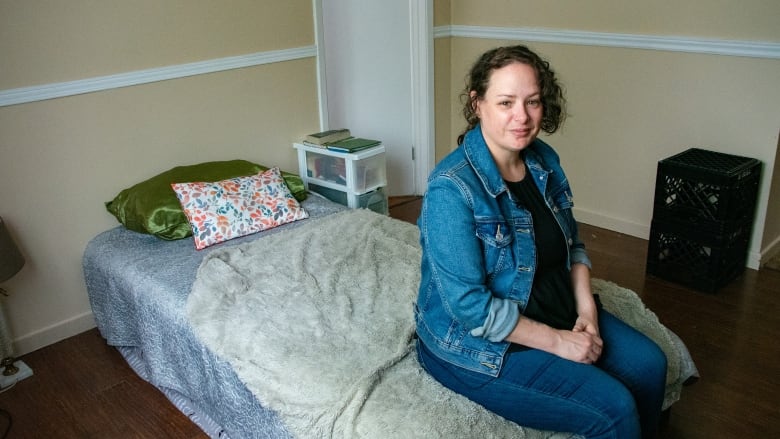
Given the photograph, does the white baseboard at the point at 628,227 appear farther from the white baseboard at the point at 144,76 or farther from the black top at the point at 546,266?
the black top at the point at 546,266

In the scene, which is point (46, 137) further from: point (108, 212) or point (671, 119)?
point (671, 119)

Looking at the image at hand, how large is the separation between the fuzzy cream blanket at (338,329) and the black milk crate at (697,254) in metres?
0.90

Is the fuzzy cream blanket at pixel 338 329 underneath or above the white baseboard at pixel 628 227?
above

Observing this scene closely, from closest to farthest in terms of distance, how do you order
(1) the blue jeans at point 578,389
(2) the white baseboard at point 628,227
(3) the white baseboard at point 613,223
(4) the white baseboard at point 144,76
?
(1) the blue jeans at point 578,389 → (4) the white baseboard at point 144,76 → (2) the white baseboard at point 628,227 → (3) the white baseboard at point 613,223

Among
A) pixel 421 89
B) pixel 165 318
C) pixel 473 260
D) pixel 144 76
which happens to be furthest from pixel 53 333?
pixel 421 89

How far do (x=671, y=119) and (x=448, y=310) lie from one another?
2128 millimetres

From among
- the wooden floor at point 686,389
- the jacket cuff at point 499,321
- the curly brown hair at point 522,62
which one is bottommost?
the wooden floor at point 686,389

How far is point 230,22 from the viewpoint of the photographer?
2984mm

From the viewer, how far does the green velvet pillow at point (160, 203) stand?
8.59ft

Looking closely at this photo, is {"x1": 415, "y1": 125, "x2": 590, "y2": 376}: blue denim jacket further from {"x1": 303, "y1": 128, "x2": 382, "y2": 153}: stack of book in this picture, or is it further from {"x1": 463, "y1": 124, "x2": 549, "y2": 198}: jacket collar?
{"x1": 303, "y1": 128, "x2": 382, "y2": 153}: stack of book

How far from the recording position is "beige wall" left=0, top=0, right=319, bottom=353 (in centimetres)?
249

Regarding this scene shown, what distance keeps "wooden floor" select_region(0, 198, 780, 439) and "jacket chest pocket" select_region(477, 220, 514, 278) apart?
3.12 feet

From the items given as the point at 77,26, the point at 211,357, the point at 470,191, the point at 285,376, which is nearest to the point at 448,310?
the point at 470,191

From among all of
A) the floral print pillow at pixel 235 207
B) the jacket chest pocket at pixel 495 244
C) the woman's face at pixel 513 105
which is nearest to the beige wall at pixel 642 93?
the floral print pillow at pixel 235 207
